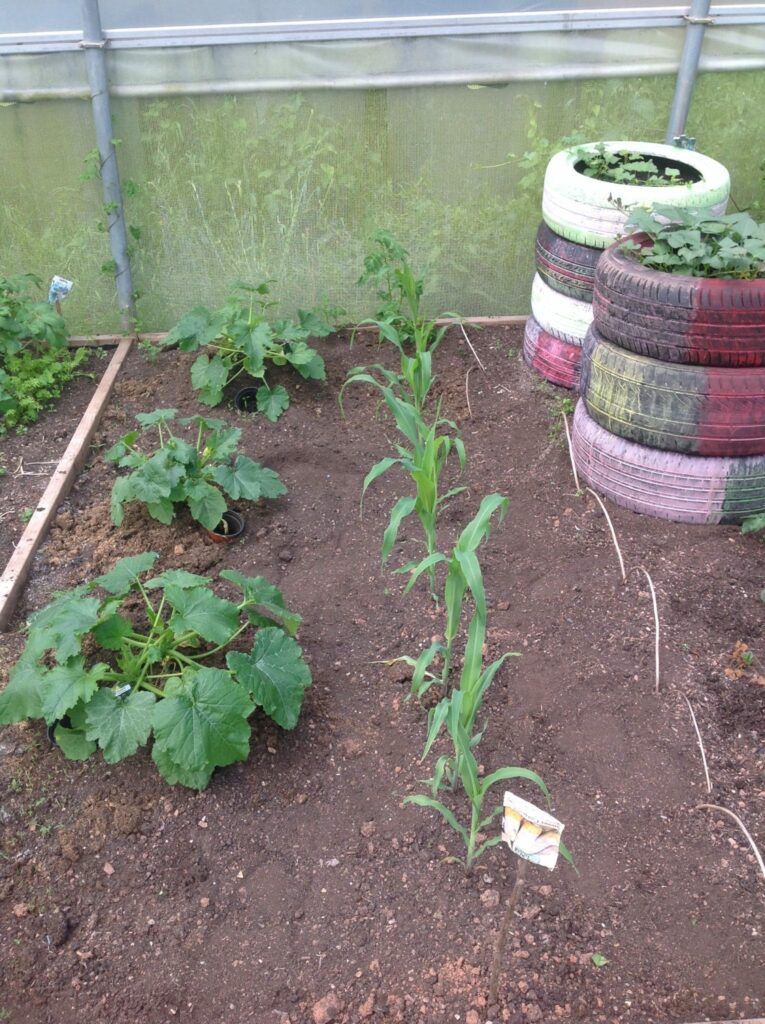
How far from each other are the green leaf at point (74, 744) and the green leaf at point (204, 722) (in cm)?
30

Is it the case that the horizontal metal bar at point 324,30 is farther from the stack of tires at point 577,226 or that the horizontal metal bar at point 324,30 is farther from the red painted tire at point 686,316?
the red painted tire at point 686,316

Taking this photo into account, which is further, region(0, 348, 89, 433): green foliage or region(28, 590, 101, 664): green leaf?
region(0, 348, 89, 433): green foliage

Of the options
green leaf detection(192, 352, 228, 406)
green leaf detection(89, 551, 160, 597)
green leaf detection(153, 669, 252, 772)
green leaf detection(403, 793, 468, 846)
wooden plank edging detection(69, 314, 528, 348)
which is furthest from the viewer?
wooden plank edging detection(69, 314, 528, 348)

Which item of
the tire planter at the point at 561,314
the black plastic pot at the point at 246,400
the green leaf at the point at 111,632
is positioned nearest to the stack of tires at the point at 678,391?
the tire planter at the point at 561,314

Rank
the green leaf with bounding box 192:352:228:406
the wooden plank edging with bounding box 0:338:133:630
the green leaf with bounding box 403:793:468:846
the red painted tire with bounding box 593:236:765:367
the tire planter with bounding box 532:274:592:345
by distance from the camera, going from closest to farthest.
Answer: the green leaf with bounding box 403:793:468:846
the red painted tire with bounding box 593:236:765:367
the wooden plank edging with bounding box 0:338:133:630
the tire planter with bounding box 532:274:592:345
the green leaf with bounding box 192:352:228:406

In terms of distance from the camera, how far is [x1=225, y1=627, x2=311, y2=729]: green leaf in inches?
94.2

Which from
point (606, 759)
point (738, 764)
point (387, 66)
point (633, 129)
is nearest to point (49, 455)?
point (387, 66)

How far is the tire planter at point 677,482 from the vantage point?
124 inches

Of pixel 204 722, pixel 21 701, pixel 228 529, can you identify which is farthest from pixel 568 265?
pixel 21 701

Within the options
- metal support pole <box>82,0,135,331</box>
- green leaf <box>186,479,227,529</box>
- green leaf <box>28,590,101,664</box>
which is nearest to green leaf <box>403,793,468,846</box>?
green leaf <box>28,590,101,664</box>

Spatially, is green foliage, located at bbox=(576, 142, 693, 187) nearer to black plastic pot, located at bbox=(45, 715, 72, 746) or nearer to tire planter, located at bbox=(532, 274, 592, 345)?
tire planter, located at bbox=(532, 274, 592, 345)

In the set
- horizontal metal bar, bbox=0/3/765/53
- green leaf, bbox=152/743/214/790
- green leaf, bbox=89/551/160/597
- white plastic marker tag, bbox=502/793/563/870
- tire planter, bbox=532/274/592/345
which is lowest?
green leaf, bbox=152/743/214/790

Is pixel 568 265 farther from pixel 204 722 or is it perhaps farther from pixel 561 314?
pixel 204 722

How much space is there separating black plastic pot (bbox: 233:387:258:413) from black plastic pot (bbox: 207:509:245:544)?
34.5 inches
